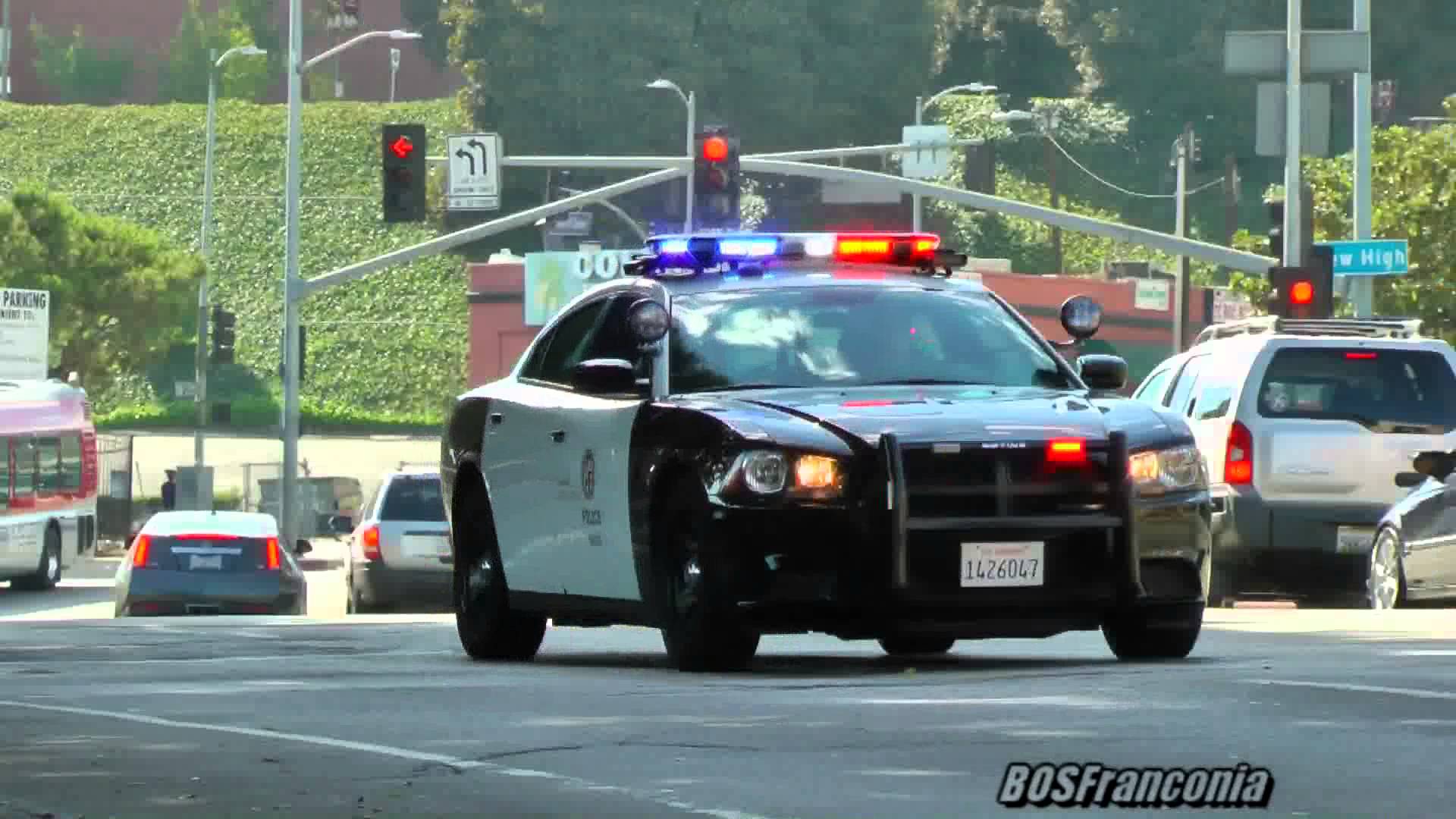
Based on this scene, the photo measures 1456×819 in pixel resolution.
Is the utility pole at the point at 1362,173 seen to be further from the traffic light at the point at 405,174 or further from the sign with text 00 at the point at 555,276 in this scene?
the sign with text 00 at the point at 555,276

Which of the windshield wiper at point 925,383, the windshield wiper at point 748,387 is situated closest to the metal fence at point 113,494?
→ the windshield wiper at point 748,387

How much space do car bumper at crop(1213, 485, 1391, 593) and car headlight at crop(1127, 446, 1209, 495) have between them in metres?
9.19

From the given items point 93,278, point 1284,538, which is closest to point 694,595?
point 1284,538

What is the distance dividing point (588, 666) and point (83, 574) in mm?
41763

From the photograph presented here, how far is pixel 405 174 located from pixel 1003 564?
32505 millimetres

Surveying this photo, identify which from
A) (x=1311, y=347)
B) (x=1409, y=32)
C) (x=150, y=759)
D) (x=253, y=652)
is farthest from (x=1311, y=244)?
(x=1409, y=32)

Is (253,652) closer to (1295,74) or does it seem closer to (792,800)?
(792,800)

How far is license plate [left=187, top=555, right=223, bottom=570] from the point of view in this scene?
1264 inches

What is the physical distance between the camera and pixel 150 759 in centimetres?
1042

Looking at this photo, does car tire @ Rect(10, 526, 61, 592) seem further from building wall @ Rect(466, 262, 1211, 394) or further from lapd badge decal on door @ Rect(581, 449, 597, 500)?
building wall @ Rect(466, 262, 1211, 394)

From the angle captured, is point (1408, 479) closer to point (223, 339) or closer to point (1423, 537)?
point (1423, 537)

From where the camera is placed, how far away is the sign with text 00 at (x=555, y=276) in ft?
326

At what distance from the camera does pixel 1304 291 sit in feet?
128

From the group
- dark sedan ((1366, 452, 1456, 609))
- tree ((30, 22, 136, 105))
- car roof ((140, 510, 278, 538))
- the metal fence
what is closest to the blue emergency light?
dark sedan ((1366, 452, 1456, 609))
